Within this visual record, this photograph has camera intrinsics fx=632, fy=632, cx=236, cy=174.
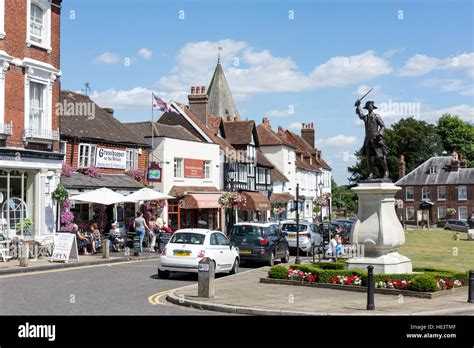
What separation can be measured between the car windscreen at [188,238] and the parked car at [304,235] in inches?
414

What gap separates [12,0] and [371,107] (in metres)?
15.1

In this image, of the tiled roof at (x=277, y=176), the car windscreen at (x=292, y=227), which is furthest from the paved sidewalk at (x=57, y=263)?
the tiled roof at (x=277, y=176)

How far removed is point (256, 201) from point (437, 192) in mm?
42899

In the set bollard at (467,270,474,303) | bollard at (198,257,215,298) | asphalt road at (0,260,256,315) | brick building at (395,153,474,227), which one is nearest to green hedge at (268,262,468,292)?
bollard at (467,270,474,303)

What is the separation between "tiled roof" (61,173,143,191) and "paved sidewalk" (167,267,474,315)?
15520mm

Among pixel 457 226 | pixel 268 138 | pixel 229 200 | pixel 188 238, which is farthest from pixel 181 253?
pixel 457 226

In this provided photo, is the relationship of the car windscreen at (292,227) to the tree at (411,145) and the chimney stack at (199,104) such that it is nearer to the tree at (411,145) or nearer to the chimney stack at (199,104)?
the chimney stack at (199,104)

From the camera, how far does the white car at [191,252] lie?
1923 cm

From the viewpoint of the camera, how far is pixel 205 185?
45.5 m

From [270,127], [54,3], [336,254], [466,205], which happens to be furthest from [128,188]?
[466,205]

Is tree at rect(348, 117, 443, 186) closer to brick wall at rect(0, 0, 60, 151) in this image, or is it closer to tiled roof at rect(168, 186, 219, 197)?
tiled roof at rect(168, 186, 219, 197)

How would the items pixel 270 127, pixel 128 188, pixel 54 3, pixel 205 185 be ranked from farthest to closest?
pixel 270 127 < pixel 205 185 < pixel 128 188 < pixel 54 3

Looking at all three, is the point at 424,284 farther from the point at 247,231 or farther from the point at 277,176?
the point at 277,176
